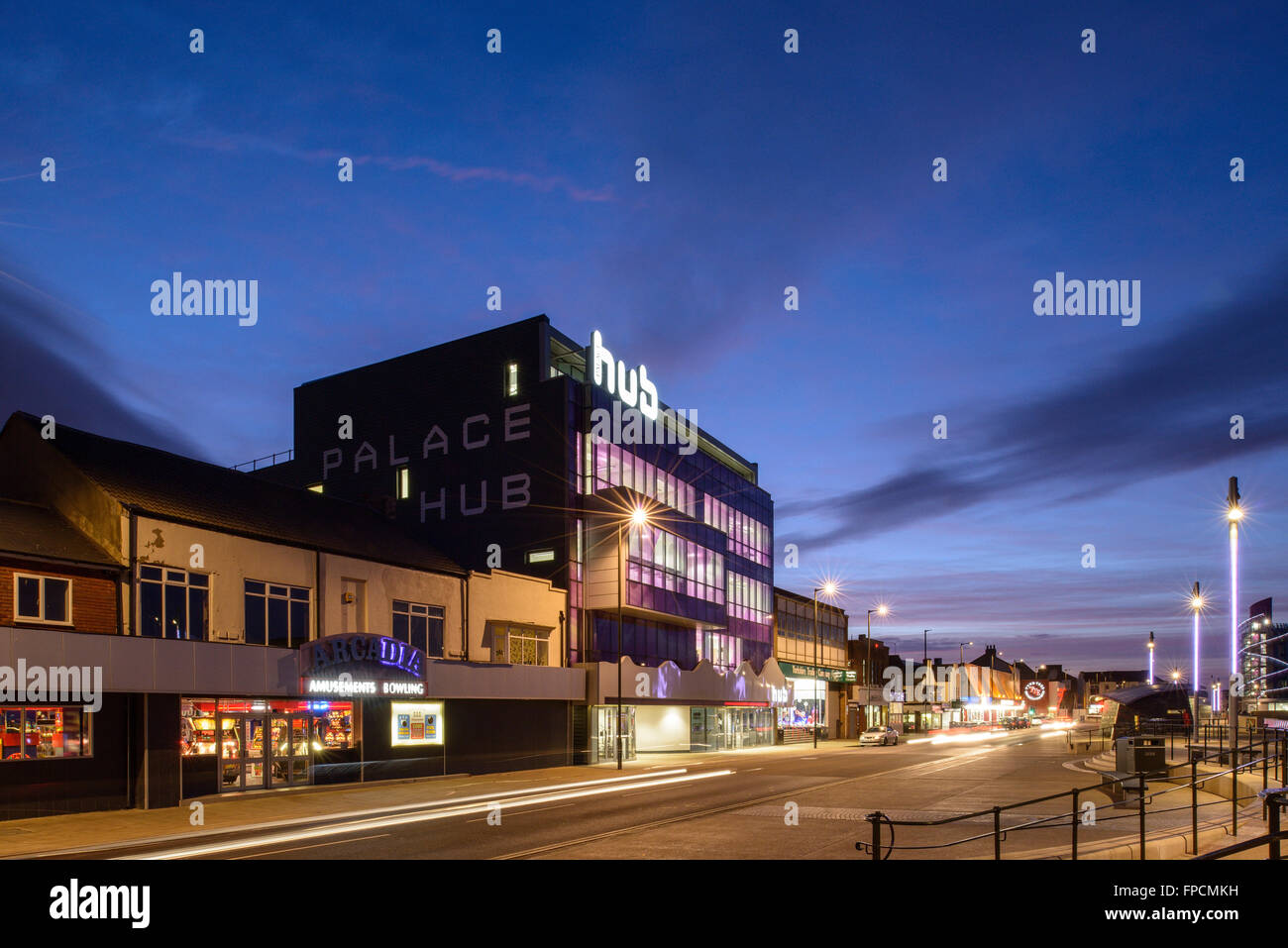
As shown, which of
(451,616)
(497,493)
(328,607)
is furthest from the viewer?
(497,493)

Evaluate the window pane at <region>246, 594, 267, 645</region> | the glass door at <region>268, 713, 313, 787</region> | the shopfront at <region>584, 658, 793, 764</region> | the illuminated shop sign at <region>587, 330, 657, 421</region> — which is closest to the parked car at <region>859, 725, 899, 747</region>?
the shopfront at <region>584, 658, 793, 764</region>

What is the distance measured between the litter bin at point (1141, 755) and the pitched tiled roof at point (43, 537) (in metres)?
26.5

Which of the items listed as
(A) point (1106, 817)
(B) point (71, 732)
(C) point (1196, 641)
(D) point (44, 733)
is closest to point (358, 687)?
(B) point (71, 732)

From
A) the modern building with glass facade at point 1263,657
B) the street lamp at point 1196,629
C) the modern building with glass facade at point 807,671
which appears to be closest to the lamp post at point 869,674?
the modern building with glass facade at point 807,671

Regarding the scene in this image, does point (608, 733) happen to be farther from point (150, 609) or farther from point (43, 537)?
point (43, 537)

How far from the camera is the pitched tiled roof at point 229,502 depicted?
28.9 meters

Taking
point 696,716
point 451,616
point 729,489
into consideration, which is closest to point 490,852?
point 451,616

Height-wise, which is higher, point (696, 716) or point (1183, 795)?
point (1183, 795)

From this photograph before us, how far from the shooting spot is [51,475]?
29062 mm

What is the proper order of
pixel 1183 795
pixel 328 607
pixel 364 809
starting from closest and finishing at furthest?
pixel 1183 795, pixel 364 809, pixel 328 607

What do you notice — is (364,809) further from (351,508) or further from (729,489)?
(729,489)

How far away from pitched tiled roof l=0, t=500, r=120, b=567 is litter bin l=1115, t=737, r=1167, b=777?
2650cm
